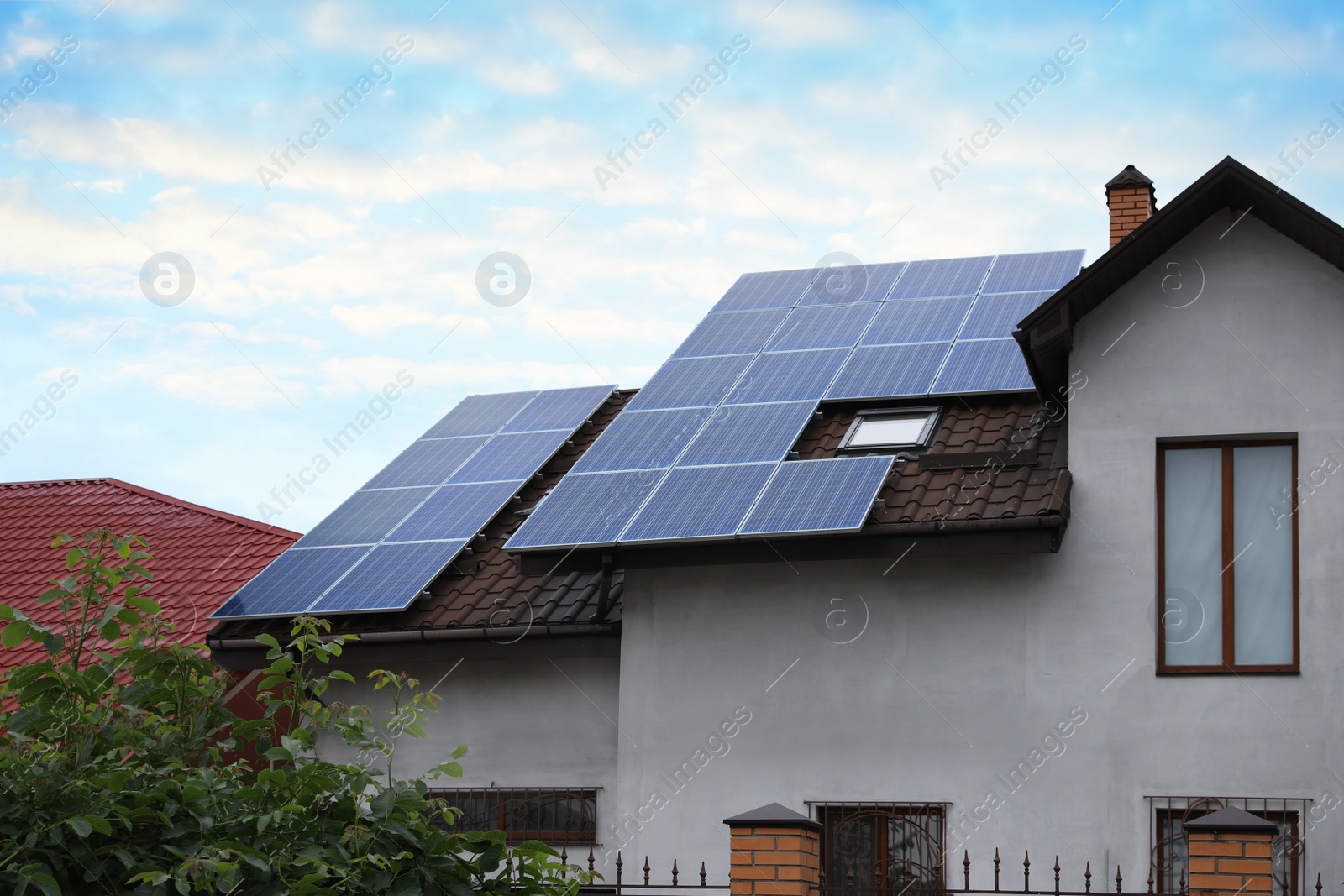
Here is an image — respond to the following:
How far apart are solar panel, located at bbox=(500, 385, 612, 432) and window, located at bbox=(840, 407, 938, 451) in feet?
14.6

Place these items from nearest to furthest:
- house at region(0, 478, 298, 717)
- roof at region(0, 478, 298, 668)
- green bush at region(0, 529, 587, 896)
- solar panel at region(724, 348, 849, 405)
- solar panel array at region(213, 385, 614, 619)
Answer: green bush at region(0, 529, 587, 896), solar panel at region(724, 348, 849, 405), solar panel array at region(213, 385, 614, 619), house at region(0, 478, 298, 717), roof at region(0, 478, 298, 668)

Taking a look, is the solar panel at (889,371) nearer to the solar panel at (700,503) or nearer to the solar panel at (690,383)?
the solar panel at (690,383)

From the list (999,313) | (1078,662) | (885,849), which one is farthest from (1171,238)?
(885,849)

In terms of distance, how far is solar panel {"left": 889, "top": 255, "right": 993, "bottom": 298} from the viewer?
16109 millimetres

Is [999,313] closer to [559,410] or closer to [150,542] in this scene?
[559,410]

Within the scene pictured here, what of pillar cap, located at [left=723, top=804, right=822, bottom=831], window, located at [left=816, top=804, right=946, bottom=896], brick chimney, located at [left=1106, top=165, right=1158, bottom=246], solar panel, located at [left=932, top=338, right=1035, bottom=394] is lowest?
window, located at [left=816, top=804, right=946, bottom=896]

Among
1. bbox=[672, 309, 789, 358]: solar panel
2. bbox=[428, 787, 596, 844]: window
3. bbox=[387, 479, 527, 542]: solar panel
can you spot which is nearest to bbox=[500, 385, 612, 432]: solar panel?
bbox=[387, 479, 527, 542]: solar panel

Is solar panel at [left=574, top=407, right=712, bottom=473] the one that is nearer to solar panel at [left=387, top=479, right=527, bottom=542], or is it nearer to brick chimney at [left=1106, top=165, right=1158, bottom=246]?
solar panel at [left=387, top=479, right=527, bottom=542]

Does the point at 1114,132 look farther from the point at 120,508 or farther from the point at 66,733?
the point at 120,508

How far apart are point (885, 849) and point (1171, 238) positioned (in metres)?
5.71

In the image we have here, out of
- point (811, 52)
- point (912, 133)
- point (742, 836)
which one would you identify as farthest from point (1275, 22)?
point (742, 836)

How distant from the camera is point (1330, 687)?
11.1 metres

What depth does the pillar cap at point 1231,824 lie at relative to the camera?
28.6 feet

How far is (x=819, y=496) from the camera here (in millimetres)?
12258
